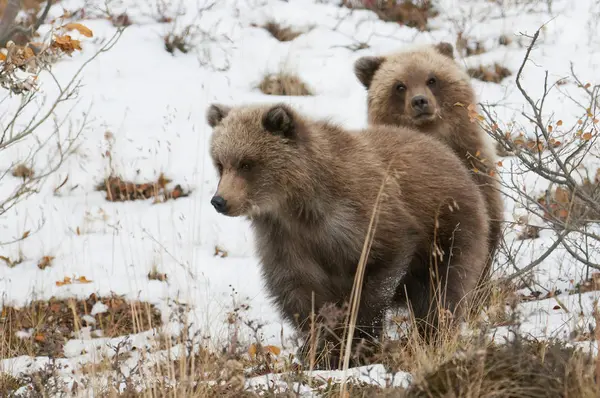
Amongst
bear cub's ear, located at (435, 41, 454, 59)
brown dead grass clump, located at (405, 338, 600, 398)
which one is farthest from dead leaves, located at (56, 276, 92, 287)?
brown dead grass clump, located at (405, 338, 600, 398)

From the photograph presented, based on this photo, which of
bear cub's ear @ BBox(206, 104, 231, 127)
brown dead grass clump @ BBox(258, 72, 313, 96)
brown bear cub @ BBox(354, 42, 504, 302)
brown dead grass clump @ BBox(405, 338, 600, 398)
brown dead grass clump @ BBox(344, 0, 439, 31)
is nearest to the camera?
brown dead grass clump @ BBox(405, 338, 600, 398)

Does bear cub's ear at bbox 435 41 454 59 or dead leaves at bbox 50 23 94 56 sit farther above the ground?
bear cub's ear at bbox 435 41 454 59

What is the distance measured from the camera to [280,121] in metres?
5.42

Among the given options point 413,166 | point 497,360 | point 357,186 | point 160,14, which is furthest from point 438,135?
point 160,14

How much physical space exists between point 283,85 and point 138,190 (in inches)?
107

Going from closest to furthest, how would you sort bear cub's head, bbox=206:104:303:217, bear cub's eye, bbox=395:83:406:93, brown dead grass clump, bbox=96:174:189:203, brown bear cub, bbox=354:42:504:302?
1. bear cub's head, bbox=206:104:303:217
2. brown bear cub, bbox=354:42:504:302
3. bear cub's eye, bbox=395:83:406:93
4. brown dead grass clump, bbox=96:174:189:203

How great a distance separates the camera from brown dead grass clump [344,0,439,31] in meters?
13.1

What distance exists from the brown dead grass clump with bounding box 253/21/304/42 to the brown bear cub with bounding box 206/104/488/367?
6.63 metres

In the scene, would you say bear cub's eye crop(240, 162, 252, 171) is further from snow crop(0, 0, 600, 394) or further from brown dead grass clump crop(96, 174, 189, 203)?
brown dead grass clump crop(96, 174, 189, 203)

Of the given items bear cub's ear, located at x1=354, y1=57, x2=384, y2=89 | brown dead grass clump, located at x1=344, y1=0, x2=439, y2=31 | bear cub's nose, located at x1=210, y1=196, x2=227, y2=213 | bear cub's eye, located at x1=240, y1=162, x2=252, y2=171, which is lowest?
bear cub's nose, located at x1=210, y1=196, x2=227, y2=213

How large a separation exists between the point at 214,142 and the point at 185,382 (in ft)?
6.94

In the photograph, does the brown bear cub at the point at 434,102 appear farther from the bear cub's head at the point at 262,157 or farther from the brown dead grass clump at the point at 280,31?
the brown dead grass clump at the point at 280,31

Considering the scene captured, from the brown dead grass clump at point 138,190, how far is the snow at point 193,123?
0.09m

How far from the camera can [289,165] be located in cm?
539
